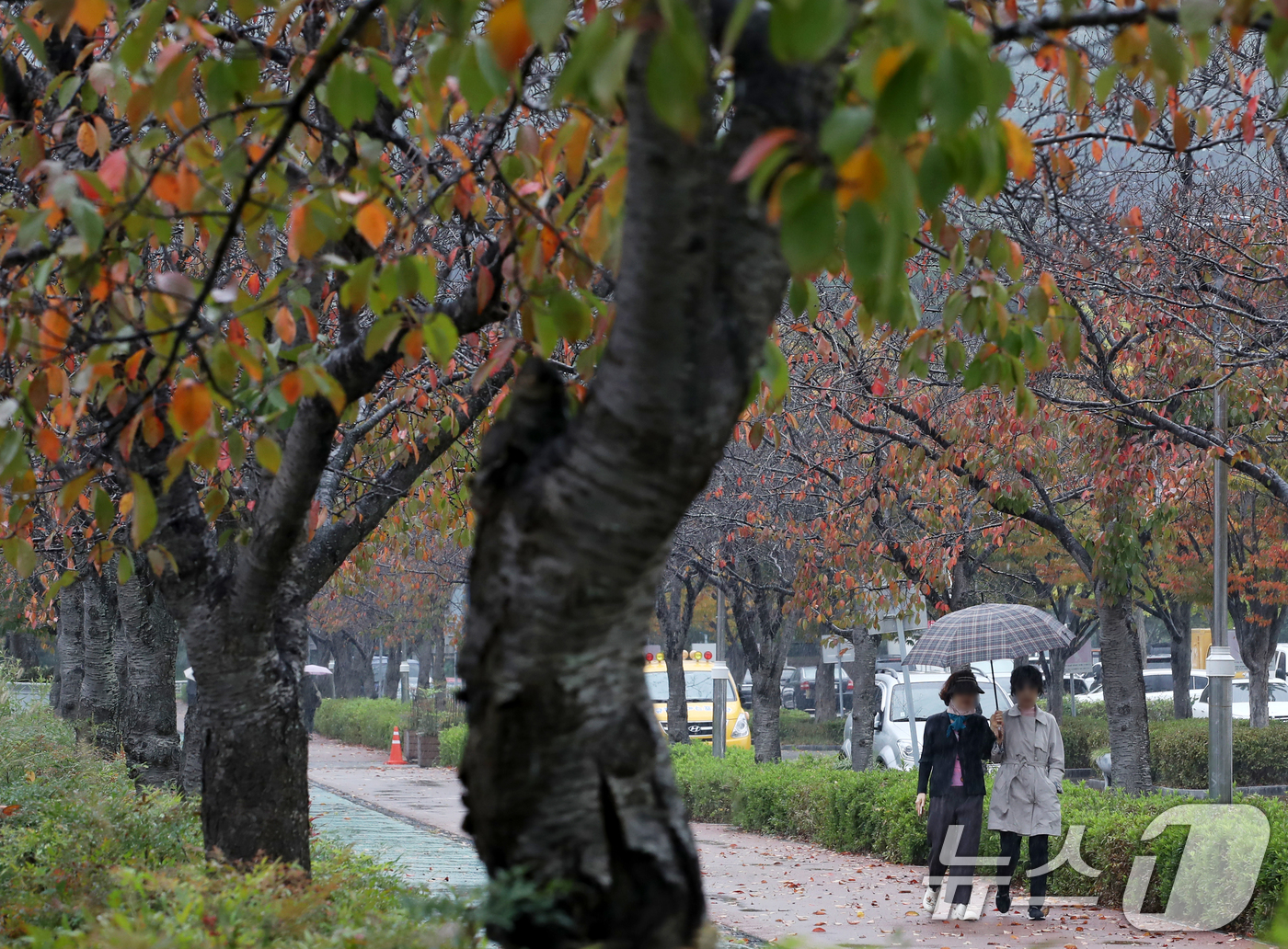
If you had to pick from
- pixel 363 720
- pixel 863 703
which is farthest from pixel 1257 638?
pixel 363 720

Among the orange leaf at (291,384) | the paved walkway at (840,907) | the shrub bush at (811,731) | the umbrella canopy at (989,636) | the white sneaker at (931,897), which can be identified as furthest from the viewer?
the shrub bush at (811,731)

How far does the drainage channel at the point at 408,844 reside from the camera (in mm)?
9602

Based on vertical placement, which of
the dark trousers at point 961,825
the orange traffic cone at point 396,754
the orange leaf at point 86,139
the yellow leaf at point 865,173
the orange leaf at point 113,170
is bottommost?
the orange traffic cone at point 396,754

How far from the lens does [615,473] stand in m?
2.73

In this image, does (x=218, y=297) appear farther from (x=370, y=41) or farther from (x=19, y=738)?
(x=19, y=738)

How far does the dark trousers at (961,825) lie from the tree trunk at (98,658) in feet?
34.5

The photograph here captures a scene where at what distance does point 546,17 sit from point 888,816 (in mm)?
11858

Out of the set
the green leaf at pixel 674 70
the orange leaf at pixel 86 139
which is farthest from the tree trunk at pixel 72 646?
the green leaf at pixel 674 70

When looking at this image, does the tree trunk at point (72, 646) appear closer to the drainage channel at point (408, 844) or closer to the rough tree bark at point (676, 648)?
the drainage channel at point (408, 844)

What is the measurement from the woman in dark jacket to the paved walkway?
14.3 inches

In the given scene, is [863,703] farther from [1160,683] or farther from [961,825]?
[1160,683]

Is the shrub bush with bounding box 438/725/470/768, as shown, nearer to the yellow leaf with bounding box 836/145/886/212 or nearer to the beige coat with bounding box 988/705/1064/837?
the beige coat with bounding box 988/705/1064/837

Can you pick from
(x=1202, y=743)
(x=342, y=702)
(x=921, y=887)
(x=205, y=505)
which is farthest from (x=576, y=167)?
(x=342, y=702)

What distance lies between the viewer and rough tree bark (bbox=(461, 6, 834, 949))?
8.68ft
